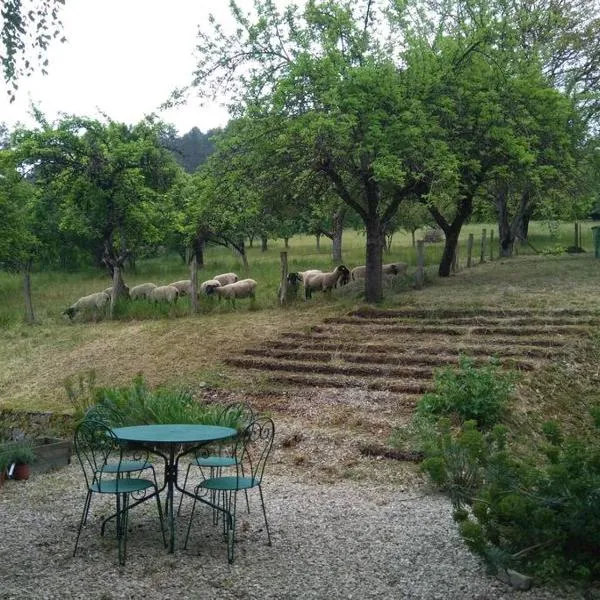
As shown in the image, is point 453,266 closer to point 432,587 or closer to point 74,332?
point 74,332

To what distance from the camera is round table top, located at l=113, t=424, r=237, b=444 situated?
18.8ft

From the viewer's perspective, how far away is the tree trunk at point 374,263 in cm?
1845

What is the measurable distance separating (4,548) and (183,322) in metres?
12.4

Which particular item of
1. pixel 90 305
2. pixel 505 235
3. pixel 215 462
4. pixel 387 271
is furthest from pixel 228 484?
pixel 505 235

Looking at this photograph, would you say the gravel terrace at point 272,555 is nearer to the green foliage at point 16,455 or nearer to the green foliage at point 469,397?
the green foliage at point 16,455

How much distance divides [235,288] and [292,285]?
162 cm

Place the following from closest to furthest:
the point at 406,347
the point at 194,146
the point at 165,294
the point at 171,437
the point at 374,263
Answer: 1. the point at 171,437
2. the point at 406,347
3. the point at 374,263
4. the point at 165,294
5. the point at 194,146

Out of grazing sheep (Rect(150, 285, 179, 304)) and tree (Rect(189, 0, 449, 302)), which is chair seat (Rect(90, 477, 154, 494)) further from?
grazing sheep (Rect(150, 285, 179, 304))

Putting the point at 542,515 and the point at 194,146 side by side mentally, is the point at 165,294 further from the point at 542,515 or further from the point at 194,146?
the point at 194,146

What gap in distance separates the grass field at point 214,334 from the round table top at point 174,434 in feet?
19.6

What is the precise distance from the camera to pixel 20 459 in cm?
859

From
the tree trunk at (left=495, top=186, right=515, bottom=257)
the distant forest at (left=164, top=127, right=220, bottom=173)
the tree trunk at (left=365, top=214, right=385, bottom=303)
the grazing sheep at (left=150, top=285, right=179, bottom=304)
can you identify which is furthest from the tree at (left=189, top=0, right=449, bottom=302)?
the distant forest at (left=164, top=127, right=220, bottom=173)

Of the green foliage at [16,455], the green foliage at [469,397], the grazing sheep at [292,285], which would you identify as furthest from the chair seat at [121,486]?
the grazing sheep at [292,285]

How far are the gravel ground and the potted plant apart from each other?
3.10 ft
